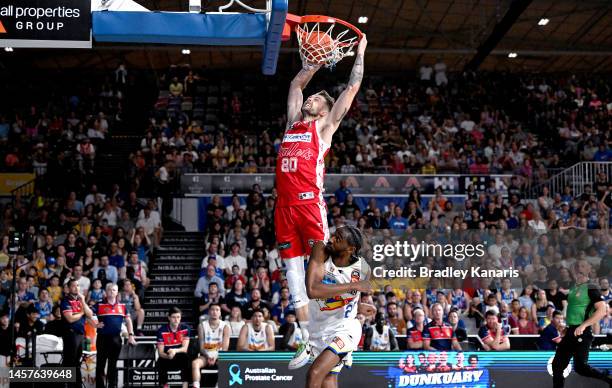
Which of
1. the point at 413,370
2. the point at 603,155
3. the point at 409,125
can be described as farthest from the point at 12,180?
the point at 603,155

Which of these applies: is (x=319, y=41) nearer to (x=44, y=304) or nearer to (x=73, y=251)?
(x=44, y=304)

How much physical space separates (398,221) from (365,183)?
104 inches

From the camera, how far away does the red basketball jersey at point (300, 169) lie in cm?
864

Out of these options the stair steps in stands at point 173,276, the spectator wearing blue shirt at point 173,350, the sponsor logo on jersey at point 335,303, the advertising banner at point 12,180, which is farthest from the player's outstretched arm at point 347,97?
the advertising banner at point 12,180

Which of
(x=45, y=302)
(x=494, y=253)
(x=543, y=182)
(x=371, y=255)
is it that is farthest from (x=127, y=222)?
(x=543, y=182)

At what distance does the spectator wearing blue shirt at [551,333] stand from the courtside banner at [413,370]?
5.44 ft

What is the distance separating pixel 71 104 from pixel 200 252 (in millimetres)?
10240

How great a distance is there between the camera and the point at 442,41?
1277 inches

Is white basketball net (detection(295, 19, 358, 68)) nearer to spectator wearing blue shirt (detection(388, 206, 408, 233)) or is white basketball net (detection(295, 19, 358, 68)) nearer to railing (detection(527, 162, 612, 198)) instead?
spectator wearing blue shirt (detection(388, 206, 408, 233))

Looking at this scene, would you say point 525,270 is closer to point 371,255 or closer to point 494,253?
point 494,253

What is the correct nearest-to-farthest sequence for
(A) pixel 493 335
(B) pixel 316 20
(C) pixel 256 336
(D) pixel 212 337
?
(B) pixel 316 20
(D) pixel 212 337
(C) pixel 256 336
(A) pixel 493 335

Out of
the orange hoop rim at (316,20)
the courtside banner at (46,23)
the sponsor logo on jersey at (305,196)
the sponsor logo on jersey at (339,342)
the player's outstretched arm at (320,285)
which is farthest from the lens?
the courtside banner at (46,23)

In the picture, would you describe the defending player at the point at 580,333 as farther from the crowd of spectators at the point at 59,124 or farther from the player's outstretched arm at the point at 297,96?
the crowd of spectators at the point at 59,124

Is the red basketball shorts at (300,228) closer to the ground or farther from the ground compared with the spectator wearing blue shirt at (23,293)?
farther from the ground
